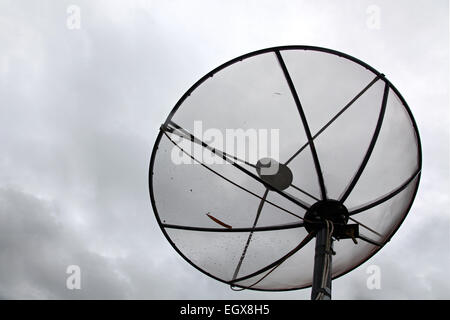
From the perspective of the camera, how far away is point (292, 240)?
7250 millimetres

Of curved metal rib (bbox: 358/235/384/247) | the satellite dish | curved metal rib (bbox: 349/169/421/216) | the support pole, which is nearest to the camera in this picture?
the support pole

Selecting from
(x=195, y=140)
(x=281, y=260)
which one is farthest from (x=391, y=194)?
(x=195, y=140)

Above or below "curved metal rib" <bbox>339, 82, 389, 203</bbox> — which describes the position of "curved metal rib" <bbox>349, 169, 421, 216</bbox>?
below

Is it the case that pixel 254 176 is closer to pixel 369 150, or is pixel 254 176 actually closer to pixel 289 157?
pixel 289 157

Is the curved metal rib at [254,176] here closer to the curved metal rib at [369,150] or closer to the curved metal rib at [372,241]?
the curved metal rib at [369,150]

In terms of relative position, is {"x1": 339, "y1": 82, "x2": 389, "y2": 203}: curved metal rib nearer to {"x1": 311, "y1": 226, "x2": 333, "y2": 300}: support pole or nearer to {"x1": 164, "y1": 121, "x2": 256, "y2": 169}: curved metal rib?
{"x1": 311, "y1": 226, "x2": 333, "y2": 300}: support pole

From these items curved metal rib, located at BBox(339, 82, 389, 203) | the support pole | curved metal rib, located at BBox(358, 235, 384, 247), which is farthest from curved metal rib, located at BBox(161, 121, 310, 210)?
curved metal rib, located at BBox(358, 235, 384, 247)

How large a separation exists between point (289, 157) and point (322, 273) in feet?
6.47

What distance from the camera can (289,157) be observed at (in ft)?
23.1

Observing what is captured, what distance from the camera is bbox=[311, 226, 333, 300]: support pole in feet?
Answer: 18.4

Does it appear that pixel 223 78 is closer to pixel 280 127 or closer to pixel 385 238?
pixel 280 127

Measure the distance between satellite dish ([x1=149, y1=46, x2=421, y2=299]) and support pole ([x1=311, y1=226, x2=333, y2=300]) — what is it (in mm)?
674

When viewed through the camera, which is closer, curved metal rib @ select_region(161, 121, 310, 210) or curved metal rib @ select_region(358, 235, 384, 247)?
curved metal rib @ select_region(161, 121, 310, 210)
